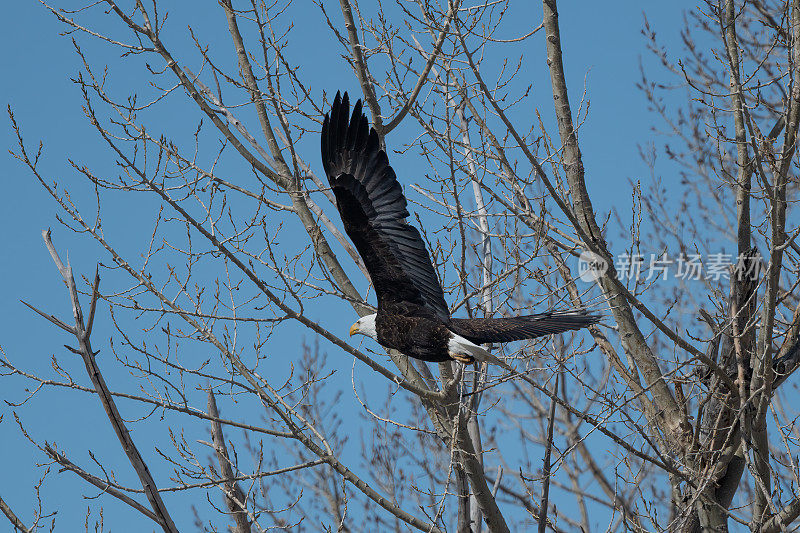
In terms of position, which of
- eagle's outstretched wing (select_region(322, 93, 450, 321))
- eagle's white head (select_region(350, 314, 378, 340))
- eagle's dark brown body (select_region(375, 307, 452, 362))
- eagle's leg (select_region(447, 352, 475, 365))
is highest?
eagle's outstretched wing (select_region(322, 93, 450, 321))

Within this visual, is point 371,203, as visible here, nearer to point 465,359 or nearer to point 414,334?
point 414,334

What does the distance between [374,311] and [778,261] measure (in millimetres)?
2351

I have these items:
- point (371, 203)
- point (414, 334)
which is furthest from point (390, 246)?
point (414, 334)

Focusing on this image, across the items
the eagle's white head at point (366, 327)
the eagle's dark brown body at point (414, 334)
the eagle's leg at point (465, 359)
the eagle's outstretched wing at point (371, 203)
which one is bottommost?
the eagle's leg at point (465, 359)

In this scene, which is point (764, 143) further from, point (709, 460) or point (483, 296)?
point (709, 460)

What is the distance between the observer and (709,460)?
550 cm

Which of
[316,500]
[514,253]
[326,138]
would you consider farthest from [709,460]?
[316,500]

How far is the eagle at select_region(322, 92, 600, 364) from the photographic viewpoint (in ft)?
16.4

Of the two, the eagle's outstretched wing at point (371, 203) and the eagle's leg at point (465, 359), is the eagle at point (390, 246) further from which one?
the eagle's leg at point (465, 359)

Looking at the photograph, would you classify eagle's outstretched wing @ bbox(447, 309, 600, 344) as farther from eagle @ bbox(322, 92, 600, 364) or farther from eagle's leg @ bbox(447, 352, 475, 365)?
eagle's leg @ bbox(447, 352, 475, 365)

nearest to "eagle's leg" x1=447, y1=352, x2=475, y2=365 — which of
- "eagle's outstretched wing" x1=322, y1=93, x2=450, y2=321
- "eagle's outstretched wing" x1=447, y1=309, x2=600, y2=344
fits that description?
"eagle's outstretched wing" x1=447, y1=309, x2=600, y2=344

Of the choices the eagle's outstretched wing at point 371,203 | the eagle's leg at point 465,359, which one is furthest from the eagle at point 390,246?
the eagle's leg at point 465,359

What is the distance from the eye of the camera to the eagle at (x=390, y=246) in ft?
16.4

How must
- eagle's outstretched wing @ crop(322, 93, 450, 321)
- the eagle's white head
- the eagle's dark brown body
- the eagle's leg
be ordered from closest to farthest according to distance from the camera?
the eagle's leg
the eagle's dark brown body
eagle's outstretched wing @ crop(322, 93, 450, 321)
the eagle's white head
